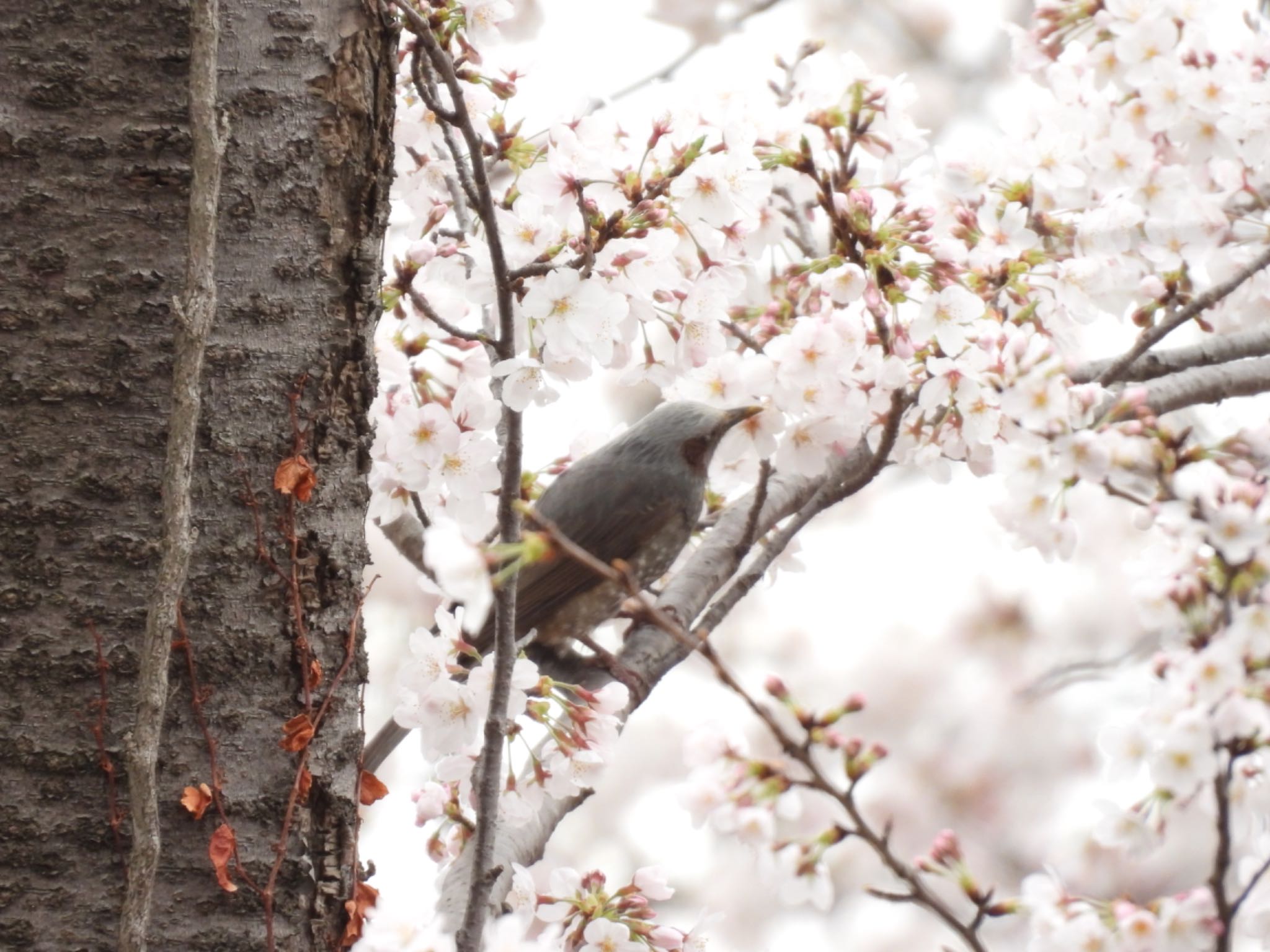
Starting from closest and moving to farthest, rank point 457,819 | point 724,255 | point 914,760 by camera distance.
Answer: point 457,819, point 724,255, point 914,760

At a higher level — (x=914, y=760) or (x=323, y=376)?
(x=914, y=760)

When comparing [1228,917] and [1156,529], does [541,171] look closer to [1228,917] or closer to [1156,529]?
[1156,529]

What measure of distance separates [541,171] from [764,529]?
1.03 meters

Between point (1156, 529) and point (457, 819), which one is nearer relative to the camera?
point (1156, 529)

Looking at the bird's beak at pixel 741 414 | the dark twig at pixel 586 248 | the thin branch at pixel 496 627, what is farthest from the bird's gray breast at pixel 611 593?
the thin branch at pixel 496 627

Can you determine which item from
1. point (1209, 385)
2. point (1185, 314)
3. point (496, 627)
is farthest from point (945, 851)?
point (1209, 385)

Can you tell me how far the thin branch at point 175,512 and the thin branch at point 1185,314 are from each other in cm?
148

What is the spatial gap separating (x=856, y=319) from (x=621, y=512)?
3.93 feet

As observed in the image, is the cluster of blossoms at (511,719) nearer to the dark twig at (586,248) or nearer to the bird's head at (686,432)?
the dark twig at (586,248)

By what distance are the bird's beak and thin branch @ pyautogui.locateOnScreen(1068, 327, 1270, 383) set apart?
2.42 feet

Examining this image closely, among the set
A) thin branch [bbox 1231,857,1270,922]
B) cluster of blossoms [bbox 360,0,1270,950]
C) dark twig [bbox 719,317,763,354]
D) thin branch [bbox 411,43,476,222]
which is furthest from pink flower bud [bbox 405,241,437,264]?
thin branch [bbox 1231,857,1270,922]

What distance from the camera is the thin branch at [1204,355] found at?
104 inches

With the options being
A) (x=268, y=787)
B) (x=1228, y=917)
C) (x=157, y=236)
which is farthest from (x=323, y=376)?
(x=1228, y=917)

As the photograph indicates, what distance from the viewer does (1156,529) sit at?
1.47 metres
